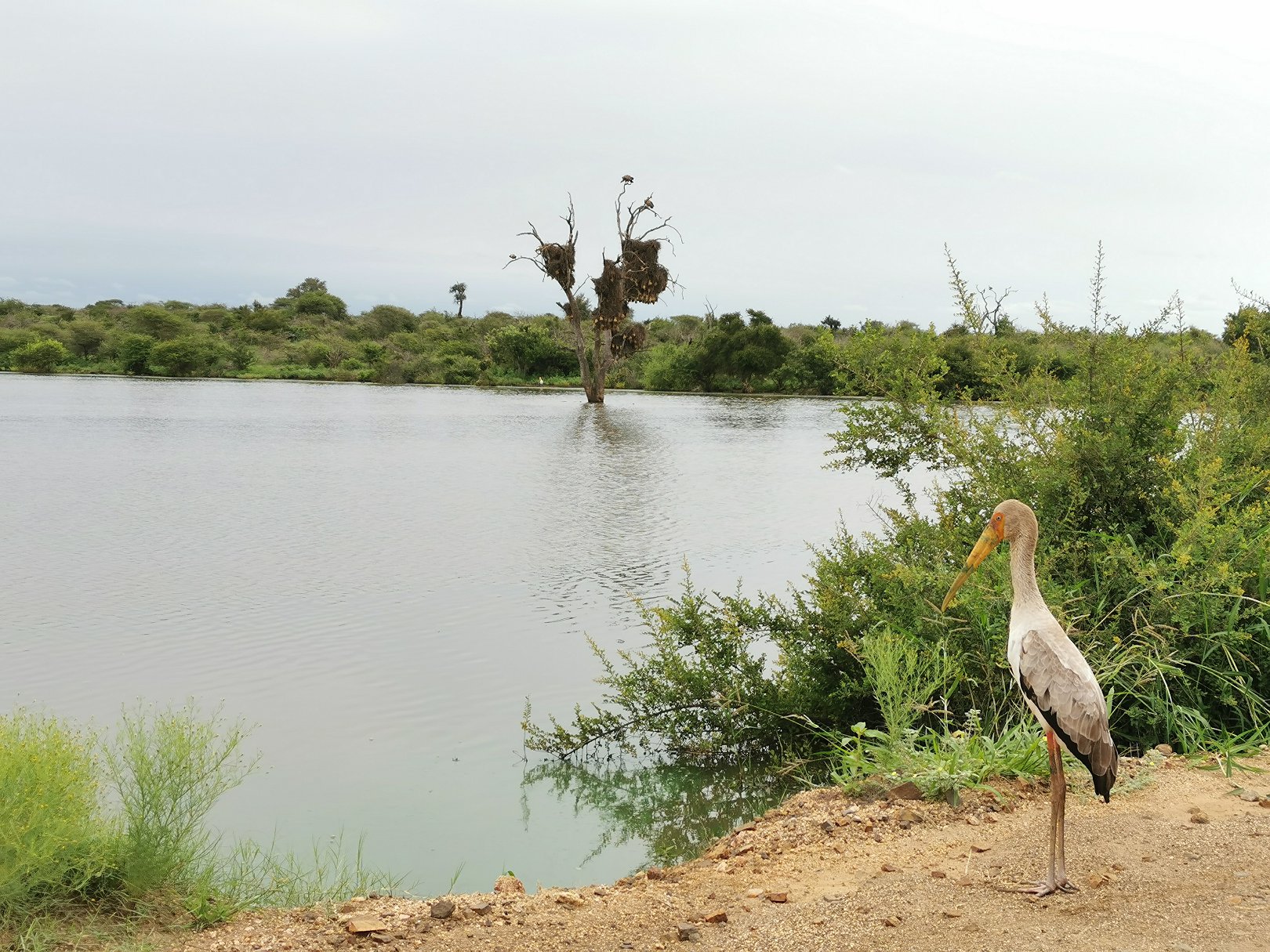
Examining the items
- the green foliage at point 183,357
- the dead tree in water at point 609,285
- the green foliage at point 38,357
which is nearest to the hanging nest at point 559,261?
the dead tree in water at point 609,285

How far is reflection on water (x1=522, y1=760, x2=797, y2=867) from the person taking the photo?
564 cm

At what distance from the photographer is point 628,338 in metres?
46.4

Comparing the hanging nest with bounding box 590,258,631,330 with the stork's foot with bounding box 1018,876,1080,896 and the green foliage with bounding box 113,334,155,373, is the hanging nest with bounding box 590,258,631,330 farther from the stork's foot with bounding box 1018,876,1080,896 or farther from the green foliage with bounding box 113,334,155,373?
the stork's foot with bounding box 1018,876,1080,896

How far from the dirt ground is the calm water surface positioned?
1.20 metres

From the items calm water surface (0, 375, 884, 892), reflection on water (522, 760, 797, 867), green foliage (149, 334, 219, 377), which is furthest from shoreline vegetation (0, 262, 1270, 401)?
reflection on water (522, 760, 797, 867)

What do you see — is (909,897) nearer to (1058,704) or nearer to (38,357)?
(1058,704)

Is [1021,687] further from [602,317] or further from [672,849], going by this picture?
[602,317]

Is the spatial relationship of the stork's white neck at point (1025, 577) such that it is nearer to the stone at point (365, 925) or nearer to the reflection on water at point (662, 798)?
the reflection on water at point (662, 798)

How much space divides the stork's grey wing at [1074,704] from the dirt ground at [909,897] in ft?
1.50

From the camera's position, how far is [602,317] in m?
44.9

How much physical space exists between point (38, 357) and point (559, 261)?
39.7 meters

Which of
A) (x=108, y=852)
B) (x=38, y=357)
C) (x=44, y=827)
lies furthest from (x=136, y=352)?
(x=44, y=827)

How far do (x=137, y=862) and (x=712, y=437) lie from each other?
2692 cm

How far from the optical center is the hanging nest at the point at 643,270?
45344 millimetres
